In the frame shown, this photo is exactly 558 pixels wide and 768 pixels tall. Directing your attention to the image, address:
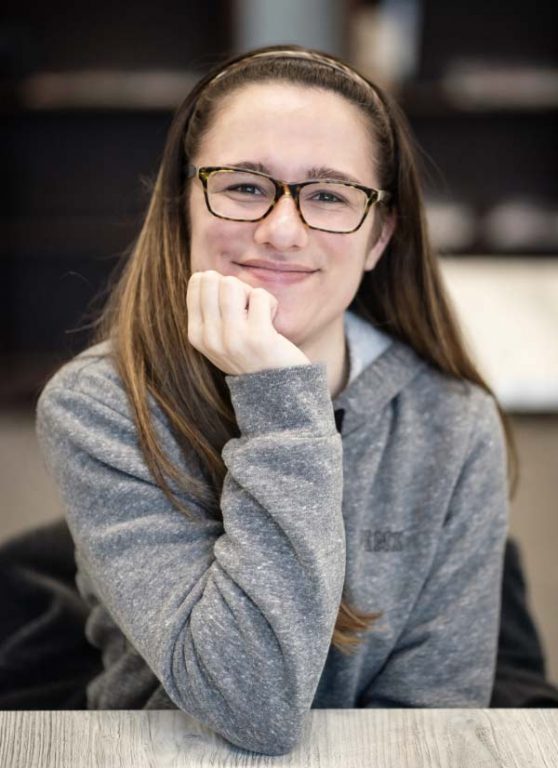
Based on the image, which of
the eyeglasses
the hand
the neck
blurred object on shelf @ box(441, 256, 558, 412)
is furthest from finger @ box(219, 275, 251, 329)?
blurred object on shelf @ box(441, 256, 558, 412)

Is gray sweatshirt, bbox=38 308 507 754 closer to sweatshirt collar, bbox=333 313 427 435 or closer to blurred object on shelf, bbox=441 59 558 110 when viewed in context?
sweatshirt collar, bbox=333 313 427 435

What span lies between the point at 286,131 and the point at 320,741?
2.18 feet

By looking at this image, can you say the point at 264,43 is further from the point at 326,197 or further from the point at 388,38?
the point at 326,197

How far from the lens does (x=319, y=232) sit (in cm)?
121

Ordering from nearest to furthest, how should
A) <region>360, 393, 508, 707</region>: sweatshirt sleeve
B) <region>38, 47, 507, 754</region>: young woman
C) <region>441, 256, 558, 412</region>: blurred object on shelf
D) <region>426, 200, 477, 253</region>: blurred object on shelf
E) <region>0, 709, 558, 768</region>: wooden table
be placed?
1. <region>0, 709, 558, 768</region>: wooden table
2. <region>38, 47, 507, 754</region>: young woman
3. <region>360, 393, 508, 707</region>: sweatshirt sleeve
4. <region>441, 256, 558, 412</region>: blurred object on shelf
5. <region>426, 200, 477, 253</region>: blurred object on shelf

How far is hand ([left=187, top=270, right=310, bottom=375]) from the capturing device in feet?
3.53

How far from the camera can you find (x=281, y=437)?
1.04 meters

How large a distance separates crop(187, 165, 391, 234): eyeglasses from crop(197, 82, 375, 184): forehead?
2cm

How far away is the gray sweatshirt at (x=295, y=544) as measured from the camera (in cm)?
101

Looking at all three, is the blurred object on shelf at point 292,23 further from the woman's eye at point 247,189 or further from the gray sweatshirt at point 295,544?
the woman's eye at point 247,189

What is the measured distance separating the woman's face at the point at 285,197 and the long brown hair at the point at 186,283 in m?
0.03

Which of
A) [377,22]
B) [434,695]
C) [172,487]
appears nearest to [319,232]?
[172,487]

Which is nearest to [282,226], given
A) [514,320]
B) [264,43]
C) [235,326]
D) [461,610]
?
[235,326]

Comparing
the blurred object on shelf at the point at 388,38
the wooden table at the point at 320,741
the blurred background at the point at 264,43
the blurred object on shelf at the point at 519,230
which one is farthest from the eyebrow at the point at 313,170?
the blurred object on shelf at the point at 519,230
